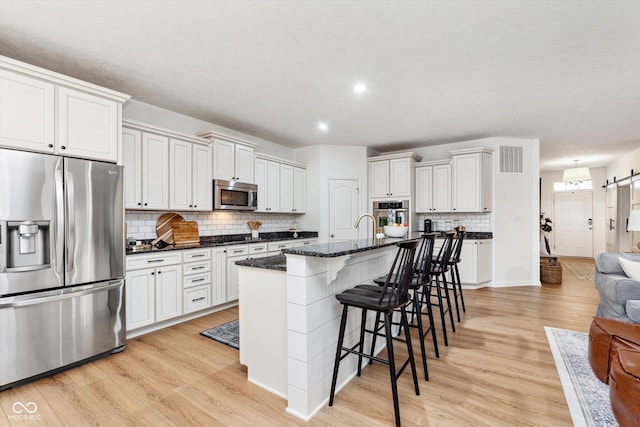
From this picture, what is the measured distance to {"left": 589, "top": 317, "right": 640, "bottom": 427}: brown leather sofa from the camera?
1369 millimetres

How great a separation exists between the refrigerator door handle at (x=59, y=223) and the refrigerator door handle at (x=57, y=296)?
0.62ft

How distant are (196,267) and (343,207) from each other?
3093 millimetres

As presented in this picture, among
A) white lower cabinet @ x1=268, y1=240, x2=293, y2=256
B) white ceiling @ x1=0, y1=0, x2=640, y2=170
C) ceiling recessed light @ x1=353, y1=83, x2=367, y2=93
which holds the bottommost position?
white lower cabinet @ x1=268, y1=240, x2=293, y2=256

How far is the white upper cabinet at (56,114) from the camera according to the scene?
2311mm

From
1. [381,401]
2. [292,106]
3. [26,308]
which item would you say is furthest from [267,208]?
[381,401]

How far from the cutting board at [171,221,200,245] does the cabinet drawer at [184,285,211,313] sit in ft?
2.01

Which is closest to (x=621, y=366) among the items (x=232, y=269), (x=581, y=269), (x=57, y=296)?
(x=57, y=296)

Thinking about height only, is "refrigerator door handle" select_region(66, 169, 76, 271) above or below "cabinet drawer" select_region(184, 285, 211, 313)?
above

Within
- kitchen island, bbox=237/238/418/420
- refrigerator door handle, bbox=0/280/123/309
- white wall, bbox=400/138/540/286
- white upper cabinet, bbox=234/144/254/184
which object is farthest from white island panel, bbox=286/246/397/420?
white wall, bbox=400/138/540/286

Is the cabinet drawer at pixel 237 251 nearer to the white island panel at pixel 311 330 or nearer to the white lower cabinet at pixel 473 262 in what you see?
the white island panel at pixel 311 330

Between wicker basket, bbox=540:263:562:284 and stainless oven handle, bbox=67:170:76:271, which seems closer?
stainless oven handle, bbox=67:170:76:271

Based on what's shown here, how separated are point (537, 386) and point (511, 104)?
3227 mm

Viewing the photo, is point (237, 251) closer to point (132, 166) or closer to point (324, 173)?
point (132, 166)

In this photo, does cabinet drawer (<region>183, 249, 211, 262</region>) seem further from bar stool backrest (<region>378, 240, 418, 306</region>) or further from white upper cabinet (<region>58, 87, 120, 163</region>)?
bar stool backrest (<region>378, 240, 418, 306</region>)
